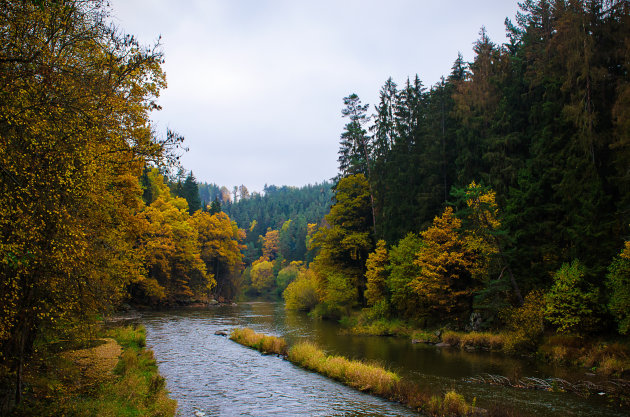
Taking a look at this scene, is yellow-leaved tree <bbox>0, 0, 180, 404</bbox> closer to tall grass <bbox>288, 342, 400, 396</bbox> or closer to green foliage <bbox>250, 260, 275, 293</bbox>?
tall grass <bbox>288, 342, 400, 396</bbox>

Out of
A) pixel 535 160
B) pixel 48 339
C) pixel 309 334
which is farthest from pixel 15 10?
pixel 309 334

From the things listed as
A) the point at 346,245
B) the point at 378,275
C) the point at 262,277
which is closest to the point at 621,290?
the point at 378,275

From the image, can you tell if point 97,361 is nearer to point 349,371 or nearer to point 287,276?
point 349,371

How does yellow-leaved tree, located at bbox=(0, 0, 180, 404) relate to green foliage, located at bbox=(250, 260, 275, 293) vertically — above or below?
above

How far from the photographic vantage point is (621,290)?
19469 millimetres

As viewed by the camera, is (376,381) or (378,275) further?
(378,275)

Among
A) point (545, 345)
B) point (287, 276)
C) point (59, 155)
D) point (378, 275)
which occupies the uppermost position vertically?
point (59, 155)

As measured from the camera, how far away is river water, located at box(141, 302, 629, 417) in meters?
14.3

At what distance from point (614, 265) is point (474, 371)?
354 inches

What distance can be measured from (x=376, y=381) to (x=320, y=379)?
3339 millimetres

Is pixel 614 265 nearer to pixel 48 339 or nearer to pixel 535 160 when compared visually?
pixel 535 160

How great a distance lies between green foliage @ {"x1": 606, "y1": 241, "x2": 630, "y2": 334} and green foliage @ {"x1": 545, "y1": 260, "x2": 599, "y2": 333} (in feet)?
4.31

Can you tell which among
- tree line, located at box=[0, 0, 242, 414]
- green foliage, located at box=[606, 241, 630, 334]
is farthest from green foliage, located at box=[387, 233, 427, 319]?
tree line, located at box=[0, 0, 242, 414]

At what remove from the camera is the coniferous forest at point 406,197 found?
9.00m
